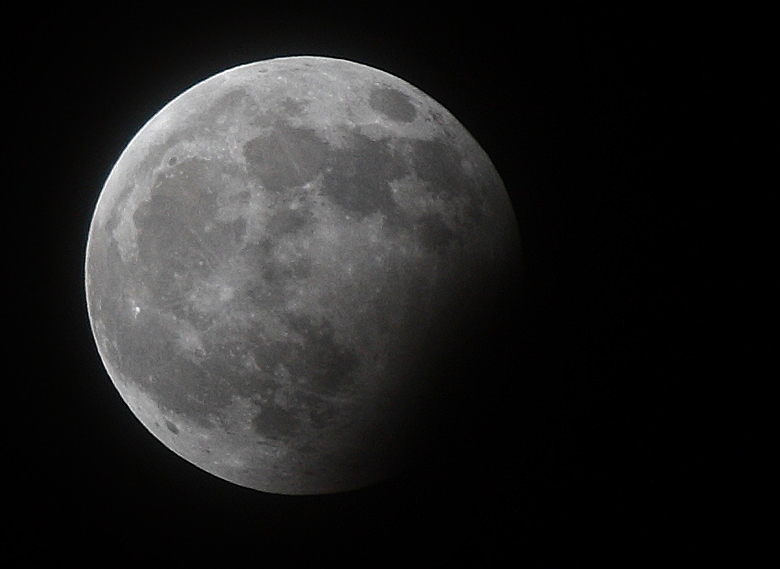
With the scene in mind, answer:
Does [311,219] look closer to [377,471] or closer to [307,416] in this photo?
[307,416]

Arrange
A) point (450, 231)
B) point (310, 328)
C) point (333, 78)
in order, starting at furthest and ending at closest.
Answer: point (333, 78)
point (450, 231)
point (310, 328)

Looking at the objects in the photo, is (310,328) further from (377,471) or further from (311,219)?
(377,471)

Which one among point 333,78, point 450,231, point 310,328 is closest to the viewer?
point 310,328

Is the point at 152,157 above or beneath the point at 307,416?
above

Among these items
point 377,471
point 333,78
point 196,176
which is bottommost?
point 377,471

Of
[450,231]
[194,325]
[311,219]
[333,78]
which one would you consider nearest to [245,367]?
[194,325]

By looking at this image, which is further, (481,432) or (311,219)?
(481,432)
